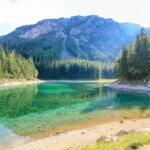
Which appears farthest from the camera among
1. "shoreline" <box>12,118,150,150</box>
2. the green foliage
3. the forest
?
the green foliage

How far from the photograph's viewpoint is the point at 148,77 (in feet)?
295

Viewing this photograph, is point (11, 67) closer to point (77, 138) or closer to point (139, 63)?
point (139, 63)

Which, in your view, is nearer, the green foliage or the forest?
the forest

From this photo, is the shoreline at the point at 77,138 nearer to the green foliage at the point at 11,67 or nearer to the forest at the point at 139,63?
the forest at the point at 139,63

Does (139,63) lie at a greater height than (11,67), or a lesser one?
greater

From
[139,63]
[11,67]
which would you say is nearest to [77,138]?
[139,63]

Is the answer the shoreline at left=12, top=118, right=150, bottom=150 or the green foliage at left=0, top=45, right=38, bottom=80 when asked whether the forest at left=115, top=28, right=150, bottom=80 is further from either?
the green foliage at left=0, top=45, right=38, bottom=80

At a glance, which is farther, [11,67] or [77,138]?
[11,67]

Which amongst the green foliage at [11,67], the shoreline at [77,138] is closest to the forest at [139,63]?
the shoreline at [77,138]

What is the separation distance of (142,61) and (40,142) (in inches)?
2799

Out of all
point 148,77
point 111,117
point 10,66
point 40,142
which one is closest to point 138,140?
point 40,142

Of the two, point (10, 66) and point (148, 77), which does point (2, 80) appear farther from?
point (148, 77)

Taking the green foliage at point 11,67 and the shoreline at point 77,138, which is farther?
the green foliage at point 11,67

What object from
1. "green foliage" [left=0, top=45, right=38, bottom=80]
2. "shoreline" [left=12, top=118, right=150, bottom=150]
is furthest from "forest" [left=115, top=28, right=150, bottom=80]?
"green foliage" [left=0, top=45, right=38, bottom=80]
